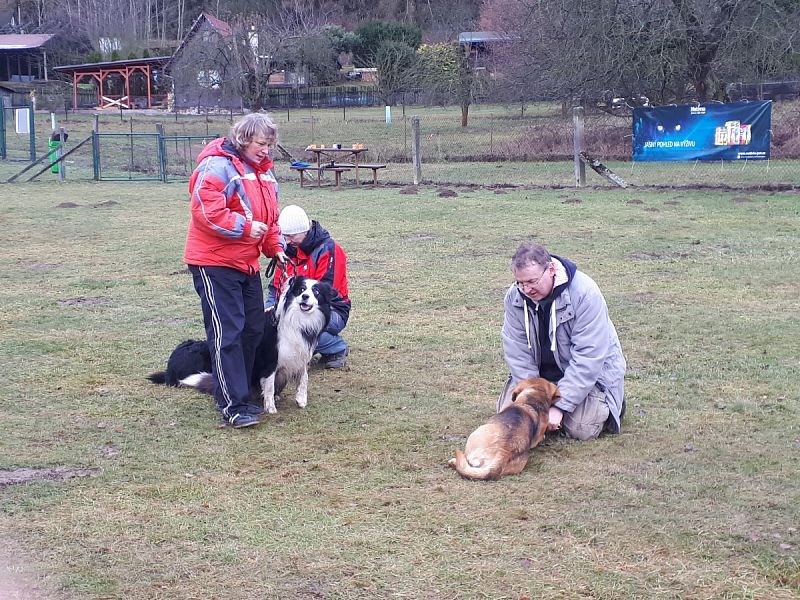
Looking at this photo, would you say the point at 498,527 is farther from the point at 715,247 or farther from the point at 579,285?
the point at 715,247

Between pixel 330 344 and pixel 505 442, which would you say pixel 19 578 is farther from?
pixel 330 344

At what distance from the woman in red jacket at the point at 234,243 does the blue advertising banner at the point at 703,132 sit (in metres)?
14.2

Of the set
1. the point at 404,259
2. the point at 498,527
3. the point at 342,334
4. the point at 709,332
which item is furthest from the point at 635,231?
the point at 498,527

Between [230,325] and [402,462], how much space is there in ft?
4.34

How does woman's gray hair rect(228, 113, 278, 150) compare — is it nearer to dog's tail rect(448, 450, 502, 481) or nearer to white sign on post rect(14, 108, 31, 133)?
dog's tail rect(448, 450, 502, 481)

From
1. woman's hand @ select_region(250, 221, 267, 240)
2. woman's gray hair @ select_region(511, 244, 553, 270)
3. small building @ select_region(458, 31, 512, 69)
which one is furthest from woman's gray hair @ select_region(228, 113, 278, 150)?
small building @ select_region(458, 31, 512, 69)

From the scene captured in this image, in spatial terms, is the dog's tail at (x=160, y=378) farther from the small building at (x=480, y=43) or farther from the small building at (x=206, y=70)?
the small building at (x=206, y=70)

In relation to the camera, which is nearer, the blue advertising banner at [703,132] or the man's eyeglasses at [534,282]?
the man's eyeglasses at [534,282]

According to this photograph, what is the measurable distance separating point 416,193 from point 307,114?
30354mm

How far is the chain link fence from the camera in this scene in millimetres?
19312

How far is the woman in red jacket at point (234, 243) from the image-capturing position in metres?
5.07

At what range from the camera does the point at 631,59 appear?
2448 cm

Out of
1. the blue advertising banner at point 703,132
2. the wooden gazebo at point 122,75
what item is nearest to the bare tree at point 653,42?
the blue advertising banner at point 703,132

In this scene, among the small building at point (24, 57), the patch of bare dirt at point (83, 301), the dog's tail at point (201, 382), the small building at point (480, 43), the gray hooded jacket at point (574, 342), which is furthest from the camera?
the small building at point (24, 57)
